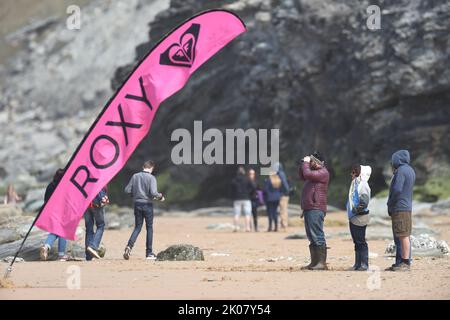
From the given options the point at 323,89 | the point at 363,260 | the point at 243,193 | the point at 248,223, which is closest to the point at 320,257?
the point at 363,260

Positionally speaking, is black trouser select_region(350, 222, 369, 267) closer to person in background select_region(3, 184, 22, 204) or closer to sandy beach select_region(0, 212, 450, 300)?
sandy beach select_region(0, 212, 450, 300)

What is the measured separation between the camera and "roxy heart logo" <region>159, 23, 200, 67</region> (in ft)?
49.6

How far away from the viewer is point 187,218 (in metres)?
40.7

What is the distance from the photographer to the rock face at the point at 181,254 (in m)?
19.0

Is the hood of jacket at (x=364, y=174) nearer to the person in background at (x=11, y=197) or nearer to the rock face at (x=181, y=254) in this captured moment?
the rock face at (x=181, y=254)

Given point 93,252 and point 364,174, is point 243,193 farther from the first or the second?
point 364,174

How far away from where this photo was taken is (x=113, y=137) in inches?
580

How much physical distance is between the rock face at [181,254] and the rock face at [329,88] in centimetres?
2082

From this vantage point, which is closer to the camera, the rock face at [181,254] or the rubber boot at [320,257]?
the rubber boot at [320,257]

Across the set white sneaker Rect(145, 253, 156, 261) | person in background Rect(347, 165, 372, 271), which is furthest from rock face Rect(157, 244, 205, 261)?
person in background Rect(347, 165, 372, 271)

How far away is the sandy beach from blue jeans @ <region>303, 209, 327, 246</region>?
21.3 inches

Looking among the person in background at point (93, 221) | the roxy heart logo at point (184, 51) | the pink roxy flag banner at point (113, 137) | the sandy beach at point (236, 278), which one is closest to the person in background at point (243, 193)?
the sandy beach at point (236, 278)

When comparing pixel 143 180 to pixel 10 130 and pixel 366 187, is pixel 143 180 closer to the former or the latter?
pixel 366 187

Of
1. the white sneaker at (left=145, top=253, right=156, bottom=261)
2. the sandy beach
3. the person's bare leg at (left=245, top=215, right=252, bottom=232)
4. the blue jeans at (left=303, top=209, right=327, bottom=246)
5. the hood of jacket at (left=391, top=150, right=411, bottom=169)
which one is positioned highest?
the hood of jacket at (left=391, top=150, right=411, bottom=169)
